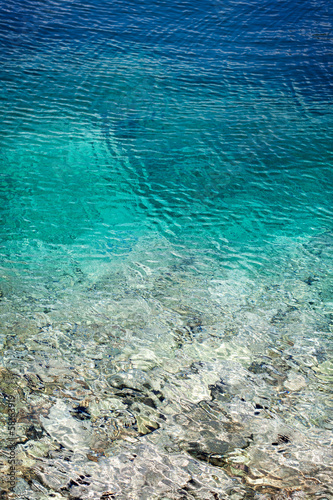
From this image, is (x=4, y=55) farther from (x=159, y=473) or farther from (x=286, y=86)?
(x=159, y=473)

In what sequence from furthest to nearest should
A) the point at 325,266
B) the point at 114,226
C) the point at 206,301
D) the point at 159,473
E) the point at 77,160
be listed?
the point at 77,160 → the point at 114,226 → the point at 325,266 → the point at 206,301 → the point at 159,473

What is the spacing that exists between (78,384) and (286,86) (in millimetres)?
6136

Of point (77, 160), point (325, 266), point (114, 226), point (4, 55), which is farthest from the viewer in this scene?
point (4, 55)

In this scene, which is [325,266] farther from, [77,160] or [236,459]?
[77,160]

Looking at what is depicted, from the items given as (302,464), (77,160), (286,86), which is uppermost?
(286,86)

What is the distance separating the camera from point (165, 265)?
4195 mm

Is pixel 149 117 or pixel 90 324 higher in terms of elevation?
pixel 149 117

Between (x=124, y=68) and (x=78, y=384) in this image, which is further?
(x=124, y=68)

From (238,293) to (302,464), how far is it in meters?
1.60

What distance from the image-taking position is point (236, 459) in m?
2.63

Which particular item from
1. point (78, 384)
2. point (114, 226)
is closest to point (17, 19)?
point (114, 226)

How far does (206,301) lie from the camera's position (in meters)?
3.83

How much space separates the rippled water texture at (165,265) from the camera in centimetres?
264

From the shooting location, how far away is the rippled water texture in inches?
104
